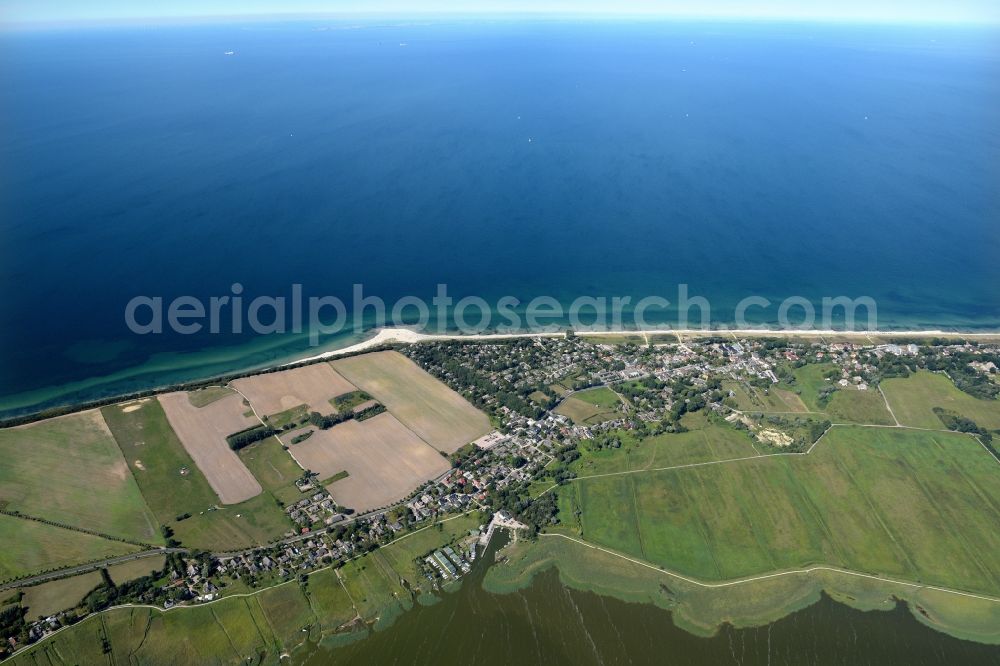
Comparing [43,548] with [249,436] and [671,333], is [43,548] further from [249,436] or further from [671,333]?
[671,333]

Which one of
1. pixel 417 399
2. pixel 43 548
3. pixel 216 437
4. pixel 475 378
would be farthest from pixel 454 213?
pixel 43 548

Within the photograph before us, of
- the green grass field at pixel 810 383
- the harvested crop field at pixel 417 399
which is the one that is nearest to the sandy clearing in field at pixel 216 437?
the harvested crop field at pixel 417 399

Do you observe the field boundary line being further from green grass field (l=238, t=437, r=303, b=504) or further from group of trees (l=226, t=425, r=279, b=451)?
group of trees (l=226, t=425, r=279, b=451)

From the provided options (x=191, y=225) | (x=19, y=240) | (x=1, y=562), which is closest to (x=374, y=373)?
(x=1, y=562)

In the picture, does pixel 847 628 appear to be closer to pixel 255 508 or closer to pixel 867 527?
pixel 867 527

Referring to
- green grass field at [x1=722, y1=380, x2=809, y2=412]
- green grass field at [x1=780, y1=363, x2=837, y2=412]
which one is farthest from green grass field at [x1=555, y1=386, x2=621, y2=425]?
green grass field at [x1=780, y1=363, x2=837, y2=412]

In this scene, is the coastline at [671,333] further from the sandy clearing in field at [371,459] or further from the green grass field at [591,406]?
the sandy clearing in field at [371,459]
